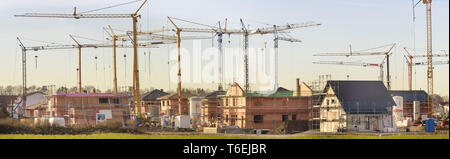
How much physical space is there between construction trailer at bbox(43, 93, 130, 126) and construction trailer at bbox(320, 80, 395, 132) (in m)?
24.2

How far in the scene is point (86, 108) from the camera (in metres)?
71.8

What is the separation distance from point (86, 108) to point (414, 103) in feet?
148

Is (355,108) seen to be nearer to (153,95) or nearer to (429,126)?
(429,126)

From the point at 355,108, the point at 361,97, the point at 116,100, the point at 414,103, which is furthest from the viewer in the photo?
the point at 414,103

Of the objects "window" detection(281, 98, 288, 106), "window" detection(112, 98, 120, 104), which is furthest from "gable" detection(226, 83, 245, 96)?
"window" detection(112, 98, 120, 104)

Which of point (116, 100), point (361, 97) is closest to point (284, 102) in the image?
point (361, 97)

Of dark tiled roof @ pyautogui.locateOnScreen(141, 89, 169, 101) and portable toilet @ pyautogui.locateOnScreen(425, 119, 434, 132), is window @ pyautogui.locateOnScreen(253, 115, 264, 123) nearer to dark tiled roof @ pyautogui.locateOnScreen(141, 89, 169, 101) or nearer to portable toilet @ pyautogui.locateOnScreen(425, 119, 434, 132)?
portable toilet @ pyautogui.locateOnScreen(425, 119, 434, 132)

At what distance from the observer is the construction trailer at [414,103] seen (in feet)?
279

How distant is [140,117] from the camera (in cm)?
7419

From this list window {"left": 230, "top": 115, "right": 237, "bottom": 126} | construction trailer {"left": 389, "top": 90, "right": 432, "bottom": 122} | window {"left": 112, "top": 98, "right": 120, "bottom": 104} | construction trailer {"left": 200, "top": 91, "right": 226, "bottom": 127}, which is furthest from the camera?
construction trailer {"left": 389, "top": 90, "right": 432, "bottom": 122}

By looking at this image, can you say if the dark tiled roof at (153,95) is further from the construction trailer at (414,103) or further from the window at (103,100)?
the construction trailer at (414,103)

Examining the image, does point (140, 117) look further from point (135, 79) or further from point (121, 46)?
point (121, 46)

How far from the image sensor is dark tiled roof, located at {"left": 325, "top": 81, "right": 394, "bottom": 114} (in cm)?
6216

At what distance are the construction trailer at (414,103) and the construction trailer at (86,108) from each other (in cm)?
4017
